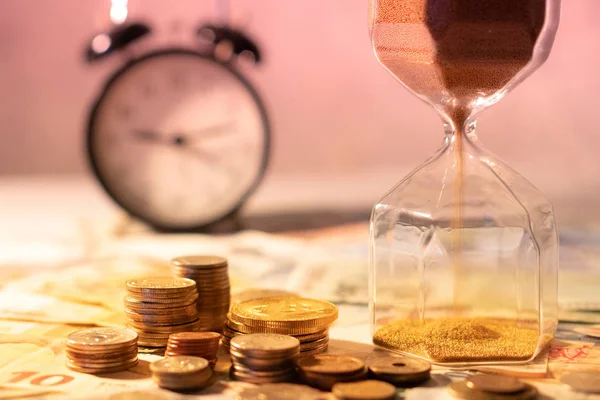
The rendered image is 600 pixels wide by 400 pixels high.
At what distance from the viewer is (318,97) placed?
14.9ft

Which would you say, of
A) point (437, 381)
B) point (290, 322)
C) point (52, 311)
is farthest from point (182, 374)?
point (52, 311)

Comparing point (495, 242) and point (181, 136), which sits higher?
point (181, 136)

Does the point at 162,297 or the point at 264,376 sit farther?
the point at 162,297

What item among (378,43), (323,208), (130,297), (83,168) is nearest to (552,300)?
(378,43)

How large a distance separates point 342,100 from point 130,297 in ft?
10.2

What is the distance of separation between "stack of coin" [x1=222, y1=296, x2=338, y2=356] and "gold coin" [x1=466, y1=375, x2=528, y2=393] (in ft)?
0.99

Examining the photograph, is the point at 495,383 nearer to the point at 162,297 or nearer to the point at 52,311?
the point at 162,297

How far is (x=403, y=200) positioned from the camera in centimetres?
165

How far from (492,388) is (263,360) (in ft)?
1.11

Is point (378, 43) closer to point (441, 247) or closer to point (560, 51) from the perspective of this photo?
point (441, 247)

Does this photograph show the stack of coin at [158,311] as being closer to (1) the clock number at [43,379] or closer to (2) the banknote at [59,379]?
(2) the banknote at [59,379]

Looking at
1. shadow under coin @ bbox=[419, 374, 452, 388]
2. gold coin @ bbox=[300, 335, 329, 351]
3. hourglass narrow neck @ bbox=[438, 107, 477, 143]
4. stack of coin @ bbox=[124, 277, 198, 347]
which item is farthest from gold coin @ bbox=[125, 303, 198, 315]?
hourglass narrow neck @ bbox=[438, 107, 477, 143]

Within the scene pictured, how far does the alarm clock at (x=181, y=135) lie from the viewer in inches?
110

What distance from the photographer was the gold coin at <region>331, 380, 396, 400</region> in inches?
46.2
